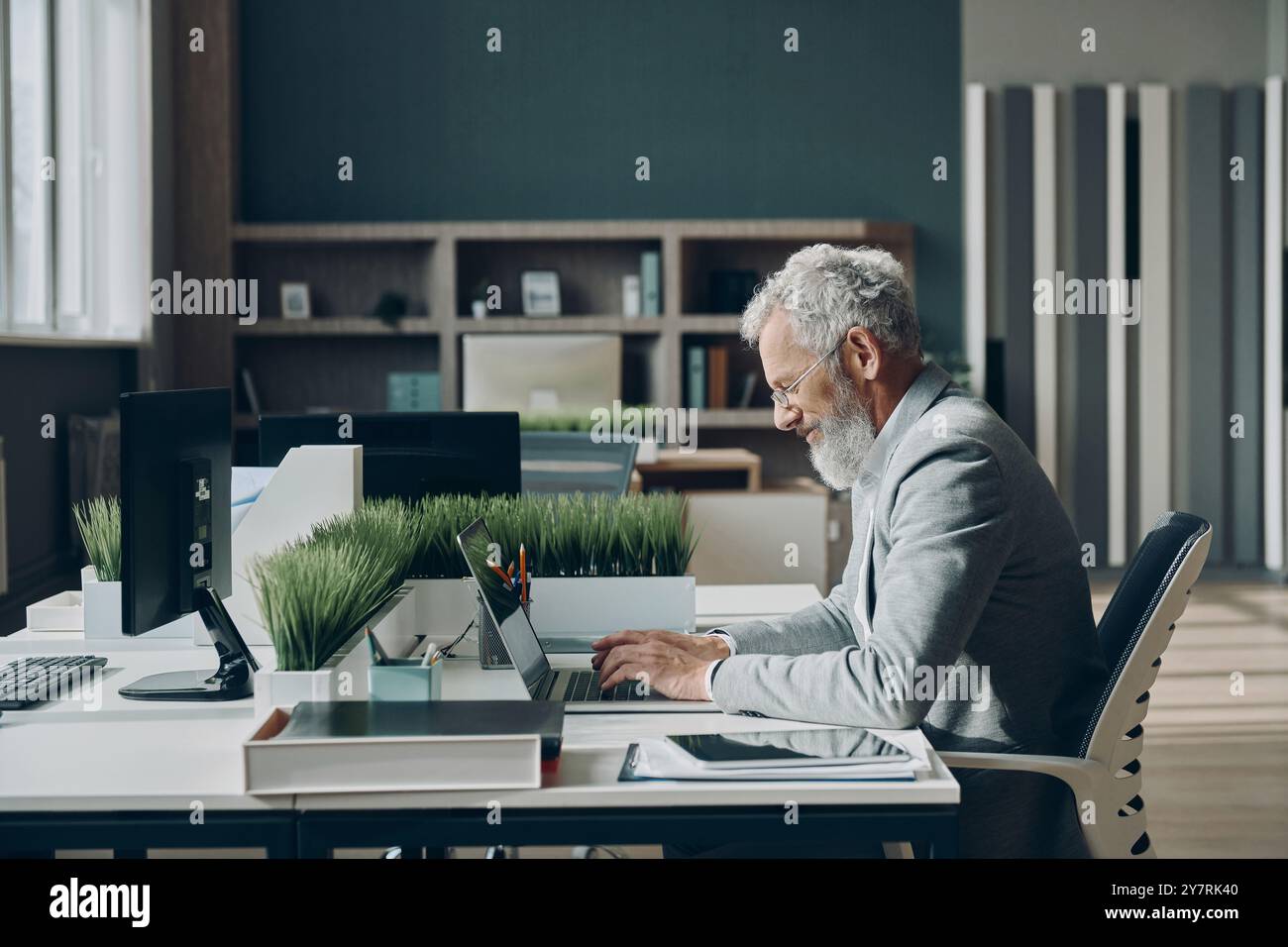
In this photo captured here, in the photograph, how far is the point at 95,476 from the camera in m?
5.18

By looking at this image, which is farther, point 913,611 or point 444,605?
point 444,605

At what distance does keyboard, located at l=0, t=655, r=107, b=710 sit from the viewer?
1745 mm

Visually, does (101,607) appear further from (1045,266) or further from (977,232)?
(1045,266)

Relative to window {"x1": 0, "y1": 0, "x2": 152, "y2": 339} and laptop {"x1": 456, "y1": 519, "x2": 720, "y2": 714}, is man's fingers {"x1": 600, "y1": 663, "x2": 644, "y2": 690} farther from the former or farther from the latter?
window {"x1": 0, "y1": 0, "x2": 152, "y2": 339}

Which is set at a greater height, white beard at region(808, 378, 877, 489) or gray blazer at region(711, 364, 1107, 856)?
white beard at region(808, 378, 877, 489)

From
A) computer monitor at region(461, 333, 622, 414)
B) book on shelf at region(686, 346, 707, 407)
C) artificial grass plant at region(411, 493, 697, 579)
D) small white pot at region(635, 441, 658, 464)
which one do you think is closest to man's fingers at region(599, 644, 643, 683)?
artificial grass plant at region(411, 493, 697, 579)

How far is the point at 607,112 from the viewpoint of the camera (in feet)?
23.0

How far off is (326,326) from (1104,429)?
4.18 m

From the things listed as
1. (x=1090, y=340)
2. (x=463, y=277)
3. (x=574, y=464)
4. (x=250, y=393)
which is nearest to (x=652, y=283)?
(x=463, y=277)

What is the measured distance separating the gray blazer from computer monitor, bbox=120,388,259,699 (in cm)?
73

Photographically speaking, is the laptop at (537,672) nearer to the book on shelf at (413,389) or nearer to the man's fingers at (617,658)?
the man's fingers at (617,658)

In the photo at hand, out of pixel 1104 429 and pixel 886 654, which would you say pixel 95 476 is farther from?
pixel 1104 429

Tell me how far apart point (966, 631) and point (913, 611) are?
8 cm
